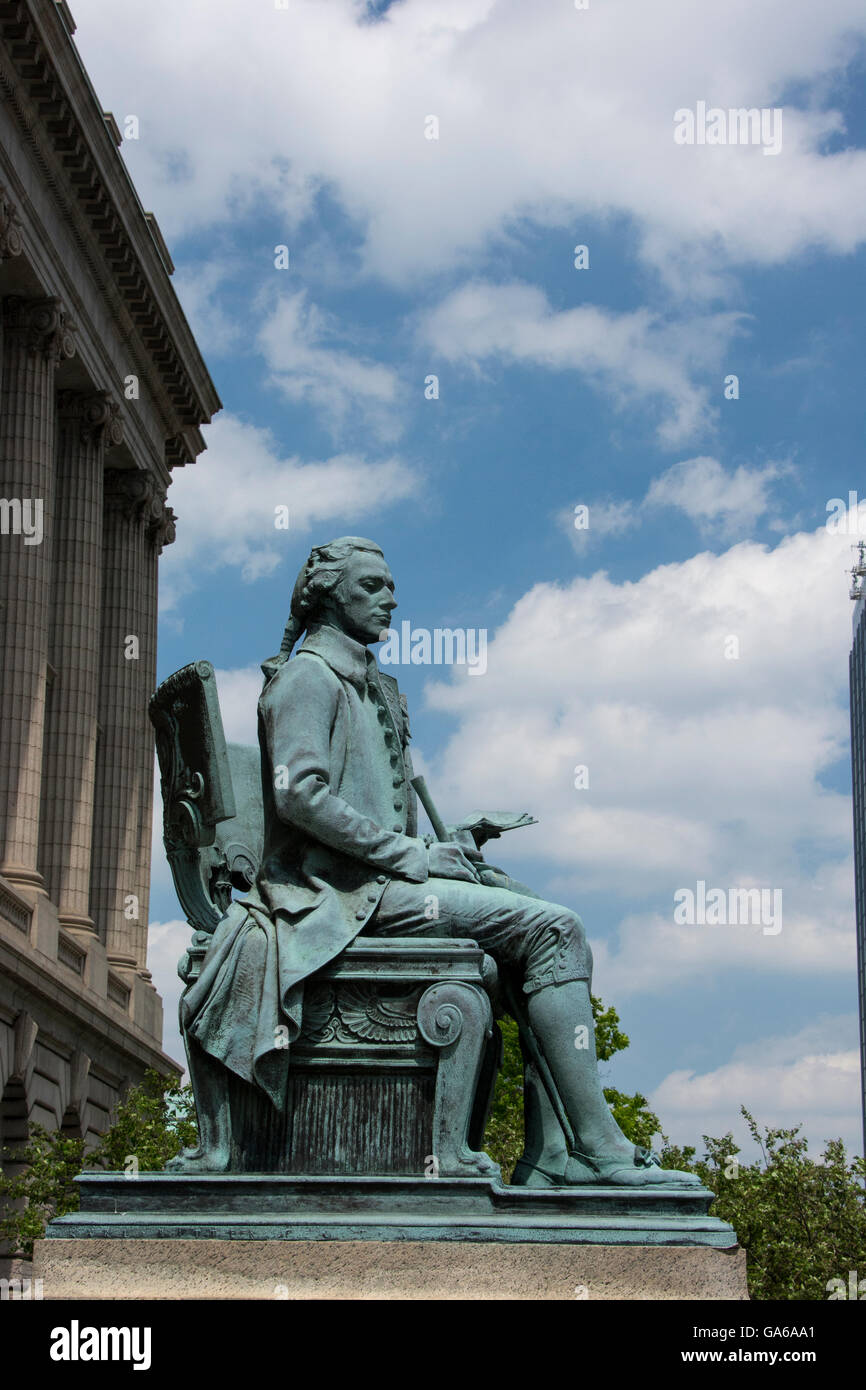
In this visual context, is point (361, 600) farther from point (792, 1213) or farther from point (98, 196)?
point (98, 196)

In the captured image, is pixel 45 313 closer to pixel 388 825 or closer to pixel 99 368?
pixel 99 368

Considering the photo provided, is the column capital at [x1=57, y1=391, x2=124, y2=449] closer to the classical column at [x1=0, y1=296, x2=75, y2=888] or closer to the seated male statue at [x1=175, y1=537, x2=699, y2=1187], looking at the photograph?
the classical column at [x1=0, y1=296, x2=75, y2=888]

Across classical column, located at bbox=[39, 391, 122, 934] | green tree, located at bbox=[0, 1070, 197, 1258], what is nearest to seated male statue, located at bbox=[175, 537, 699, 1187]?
green tree, located at bbox=[0, 1070, 197, 1258]

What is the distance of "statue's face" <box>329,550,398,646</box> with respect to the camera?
9750 millimetres

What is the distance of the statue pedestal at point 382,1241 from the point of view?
7805 millimetres

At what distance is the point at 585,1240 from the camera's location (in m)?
7.89

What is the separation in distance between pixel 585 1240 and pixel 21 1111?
36.1 metres

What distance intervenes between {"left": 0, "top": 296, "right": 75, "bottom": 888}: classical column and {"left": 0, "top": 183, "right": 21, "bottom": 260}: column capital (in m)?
3.46

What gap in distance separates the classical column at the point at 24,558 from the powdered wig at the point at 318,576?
110 ft

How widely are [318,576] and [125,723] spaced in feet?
151

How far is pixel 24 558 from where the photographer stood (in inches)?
1721

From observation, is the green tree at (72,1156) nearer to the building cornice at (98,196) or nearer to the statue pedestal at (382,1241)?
the building cornice at (98,196)

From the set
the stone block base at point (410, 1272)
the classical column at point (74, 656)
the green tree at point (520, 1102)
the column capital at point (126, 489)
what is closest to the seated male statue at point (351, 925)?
the stone block base at point (410, 1272)

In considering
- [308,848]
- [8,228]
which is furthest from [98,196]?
[308,848]
